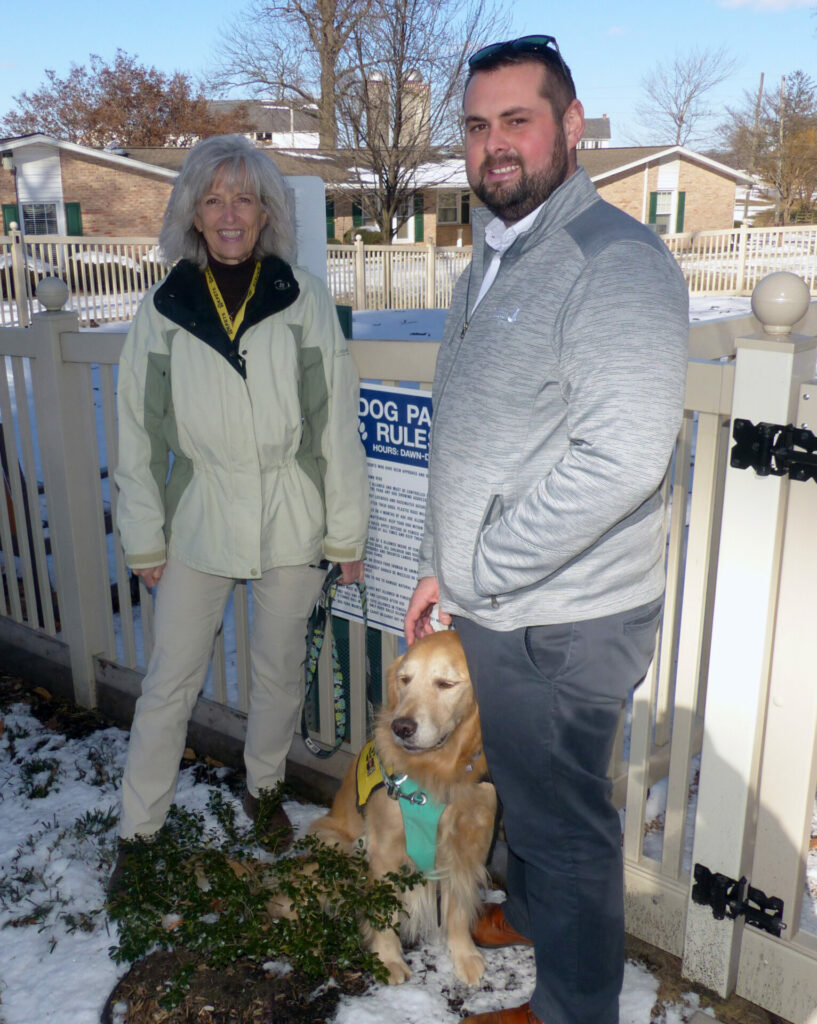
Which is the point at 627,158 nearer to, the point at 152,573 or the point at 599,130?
the point at 599,130

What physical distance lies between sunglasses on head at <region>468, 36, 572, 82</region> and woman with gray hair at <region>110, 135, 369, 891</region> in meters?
0.95

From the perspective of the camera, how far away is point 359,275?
19.4 meters

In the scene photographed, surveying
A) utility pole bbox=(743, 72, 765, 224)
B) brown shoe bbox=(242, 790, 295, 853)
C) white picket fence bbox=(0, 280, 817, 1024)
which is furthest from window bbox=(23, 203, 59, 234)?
utility pole bbox=(743, 72, 765, 224)

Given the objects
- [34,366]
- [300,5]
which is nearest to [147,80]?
[300,5]

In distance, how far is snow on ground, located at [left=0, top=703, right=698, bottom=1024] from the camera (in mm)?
2312

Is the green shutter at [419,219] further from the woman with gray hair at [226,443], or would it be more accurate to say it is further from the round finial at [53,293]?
the woman with gray hair at [226,443]

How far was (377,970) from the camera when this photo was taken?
232cm

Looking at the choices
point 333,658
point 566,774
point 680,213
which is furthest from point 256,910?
point 680,213

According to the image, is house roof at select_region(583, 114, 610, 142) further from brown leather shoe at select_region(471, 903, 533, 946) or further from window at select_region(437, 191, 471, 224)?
brown leather shoe at select_region(471, 903, 533, 946)

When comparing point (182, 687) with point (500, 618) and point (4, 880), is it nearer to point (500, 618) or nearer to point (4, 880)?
point (4, 880)

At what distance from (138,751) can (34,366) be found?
176 cm

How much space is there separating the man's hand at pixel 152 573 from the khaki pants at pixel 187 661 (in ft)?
0.05

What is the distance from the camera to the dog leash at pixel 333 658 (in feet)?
9.15

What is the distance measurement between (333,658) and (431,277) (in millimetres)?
18181
